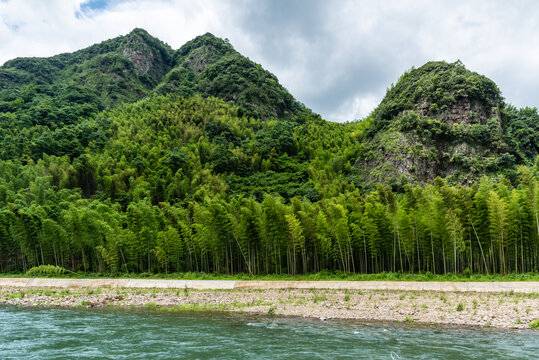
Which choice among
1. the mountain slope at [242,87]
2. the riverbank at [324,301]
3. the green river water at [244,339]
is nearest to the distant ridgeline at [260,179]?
the mountain slope at [242,87]

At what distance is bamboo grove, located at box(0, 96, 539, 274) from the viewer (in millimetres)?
25672

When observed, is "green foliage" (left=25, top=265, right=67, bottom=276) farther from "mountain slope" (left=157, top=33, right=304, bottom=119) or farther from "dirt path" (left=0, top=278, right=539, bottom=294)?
"mountain slope" (left=157, top=33, right=304, bottom=119)

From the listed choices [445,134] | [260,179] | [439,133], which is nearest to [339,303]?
[260,179]

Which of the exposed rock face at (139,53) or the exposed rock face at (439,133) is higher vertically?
the exposed rock face at (139,53)

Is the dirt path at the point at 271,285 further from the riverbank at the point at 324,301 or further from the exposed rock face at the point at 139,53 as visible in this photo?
the exposed rock face at the point at 139,53

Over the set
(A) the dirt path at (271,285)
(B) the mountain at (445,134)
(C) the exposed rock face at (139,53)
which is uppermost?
(C) the exposed rock face at (139,53)

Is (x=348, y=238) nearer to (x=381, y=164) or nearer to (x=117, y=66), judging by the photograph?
(x=381, y=164)

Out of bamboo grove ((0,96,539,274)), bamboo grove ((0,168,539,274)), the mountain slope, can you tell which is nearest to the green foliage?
bamboo grove ((0,96,539,274))

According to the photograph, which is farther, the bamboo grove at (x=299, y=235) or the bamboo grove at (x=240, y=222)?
the bamboo grove at (x=240, y=222)

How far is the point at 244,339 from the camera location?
11.7 metres

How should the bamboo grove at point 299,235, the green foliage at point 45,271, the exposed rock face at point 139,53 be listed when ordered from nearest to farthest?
the bamboo grove at point 299,235 < the green foliage at point 45,271 < the exposed rock face at point 139,53

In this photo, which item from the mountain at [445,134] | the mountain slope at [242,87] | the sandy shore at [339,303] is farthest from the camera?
the mountain slope at [242,87]

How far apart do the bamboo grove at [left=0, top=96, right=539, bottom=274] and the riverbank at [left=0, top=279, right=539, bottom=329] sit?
4.98 m

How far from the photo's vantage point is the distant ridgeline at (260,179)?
27.4m
